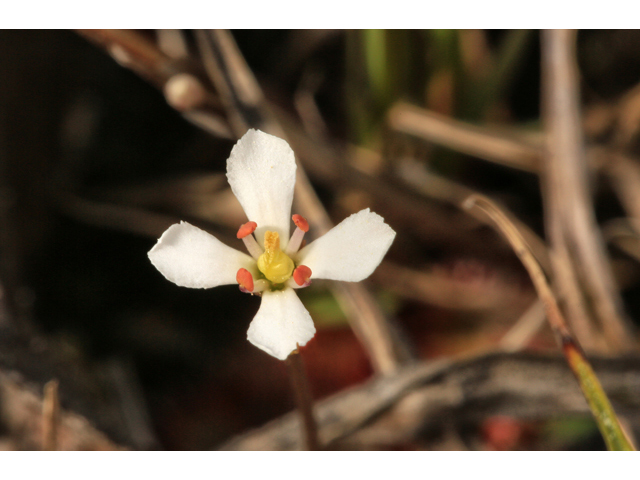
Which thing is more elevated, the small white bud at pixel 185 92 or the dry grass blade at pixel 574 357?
the small white bud at pixel 185 92

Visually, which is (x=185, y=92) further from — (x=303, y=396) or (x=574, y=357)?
(x=574, y=357)

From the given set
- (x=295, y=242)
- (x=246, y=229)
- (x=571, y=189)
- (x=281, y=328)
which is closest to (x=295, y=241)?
(x=295, y=242)

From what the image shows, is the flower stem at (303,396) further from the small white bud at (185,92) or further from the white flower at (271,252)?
the small white bud at (185,92)


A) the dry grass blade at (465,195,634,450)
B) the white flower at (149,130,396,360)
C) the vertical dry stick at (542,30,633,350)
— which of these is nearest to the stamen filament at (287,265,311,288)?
the white flower at (149,130,396,360)

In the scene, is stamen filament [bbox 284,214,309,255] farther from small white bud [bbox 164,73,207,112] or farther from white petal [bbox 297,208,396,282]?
small white bud [bbox 164,73,207,112]

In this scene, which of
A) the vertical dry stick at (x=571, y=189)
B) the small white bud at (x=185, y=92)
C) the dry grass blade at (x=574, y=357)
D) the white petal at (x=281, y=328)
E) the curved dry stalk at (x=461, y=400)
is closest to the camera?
the white petal at (x=281, y=328)

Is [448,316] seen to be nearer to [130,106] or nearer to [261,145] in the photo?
[261,145]

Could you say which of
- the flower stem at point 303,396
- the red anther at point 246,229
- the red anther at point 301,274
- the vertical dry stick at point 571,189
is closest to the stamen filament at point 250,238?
the red anther at point 246,229
